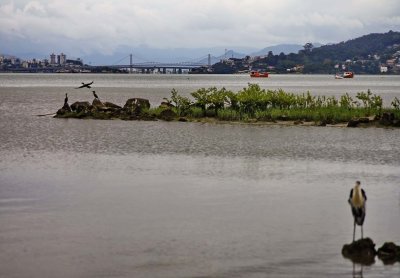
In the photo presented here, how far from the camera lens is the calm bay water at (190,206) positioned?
1543cm

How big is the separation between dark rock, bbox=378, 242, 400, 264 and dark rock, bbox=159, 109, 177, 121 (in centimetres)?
4026

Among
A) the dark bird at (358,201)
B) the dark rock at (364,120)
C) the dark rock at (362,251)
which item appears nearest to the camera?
the dark rock at (362,251)

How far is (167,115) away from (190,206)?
34.2 meters

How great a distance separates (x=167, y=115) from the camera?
182 ft

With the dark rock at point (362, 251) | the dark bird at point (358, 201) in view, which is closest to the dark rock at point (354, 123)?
the dark bird at point (358, 201)

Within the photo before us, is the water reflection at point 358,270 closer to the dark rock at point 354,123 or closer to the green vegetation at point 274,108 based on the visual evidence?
the dark rock at point 354,123

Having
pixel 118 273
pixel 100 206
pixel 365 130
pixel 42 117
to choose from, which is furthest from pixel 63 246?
pixel 42 117

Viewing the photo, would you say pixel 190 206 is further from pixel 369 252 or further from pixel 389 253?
pixel 389 253

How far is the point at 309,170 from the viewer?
2967 cm

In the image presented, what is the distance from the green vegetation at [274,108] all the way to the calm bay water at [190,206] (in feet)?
36.6

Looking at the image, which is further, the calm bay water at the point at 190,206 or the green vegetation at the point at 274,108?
the green vegetation at the point at 274,108

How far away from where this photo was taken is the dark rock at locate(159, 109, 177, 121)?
A: 55.2 meters

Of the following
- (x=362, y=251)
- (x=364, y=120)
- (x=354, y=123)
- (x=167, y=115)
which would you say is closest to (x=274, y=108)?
(x=354, y=123)

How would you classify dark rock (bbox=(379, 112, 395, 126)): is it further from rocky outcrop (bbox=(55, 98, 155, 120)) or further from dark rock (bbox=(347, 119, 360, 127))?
rocky outcrop (bbox=(55, 98, 155, 120))
